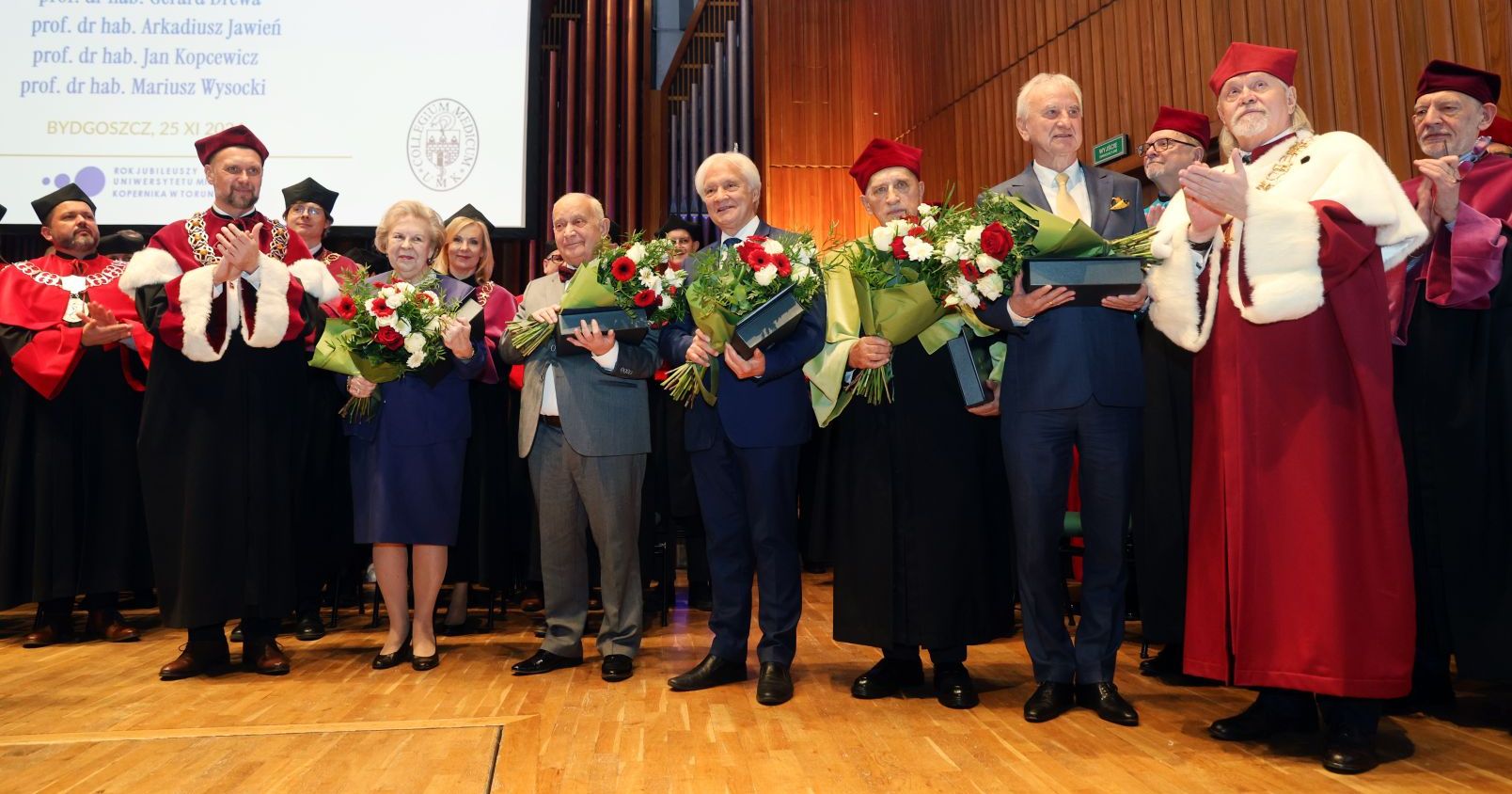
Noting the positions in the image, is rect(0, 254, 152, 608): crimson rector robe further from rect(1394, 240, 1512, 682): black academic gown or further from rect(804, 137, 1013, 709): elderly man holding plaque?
rect(1394, 240, 1512, 682): black academic gown

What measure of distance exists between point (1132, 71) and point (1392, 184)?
357 cm

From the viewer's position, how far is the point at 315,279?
12.0ft

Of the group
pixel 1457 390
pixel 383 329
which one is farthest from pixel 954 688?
pixel 383 329

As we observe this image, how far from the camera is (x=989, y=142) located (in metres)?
6.69

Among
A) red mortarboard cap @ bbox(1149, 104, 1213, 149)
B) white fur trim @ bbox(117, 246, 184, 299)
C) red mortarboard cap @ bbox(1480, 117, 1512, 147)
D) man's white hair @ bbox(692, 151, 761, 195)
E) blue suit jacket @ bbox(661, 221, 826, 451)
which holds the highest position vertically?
red mortarboard cap @ bbox(1149, 104, 1213, 149)

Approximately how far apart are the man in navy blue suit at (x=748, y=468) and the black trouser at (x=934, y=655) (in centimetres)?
29

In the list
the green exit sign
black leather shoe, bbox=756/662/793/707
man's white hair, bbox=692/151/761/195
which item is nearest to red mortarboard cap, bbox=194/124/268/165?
man's white hair, bbox=692/151/761/195

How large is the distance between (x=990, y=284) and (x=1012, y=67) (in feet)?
14.7

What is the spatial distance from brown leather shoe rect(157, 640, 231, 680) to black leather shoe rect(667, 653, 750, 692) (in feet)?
4.99

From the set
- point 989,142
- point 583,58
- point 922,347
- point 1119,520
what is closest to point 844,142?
point 989,142

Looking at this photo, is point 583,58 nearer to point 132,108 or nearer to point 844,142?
point 844,142

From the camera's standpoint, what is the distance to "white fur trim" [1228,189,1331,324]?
222 cm

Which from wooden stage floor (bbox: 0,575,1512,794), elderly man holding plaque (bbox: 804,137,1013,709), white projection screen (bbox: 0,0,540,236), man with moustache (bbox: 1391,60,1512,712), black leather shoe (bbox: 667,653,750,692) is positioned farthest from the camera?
white projection screen (bbox: 0,0,540,236)

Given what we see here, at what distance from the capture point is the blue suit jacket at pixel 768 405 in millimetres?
2881
